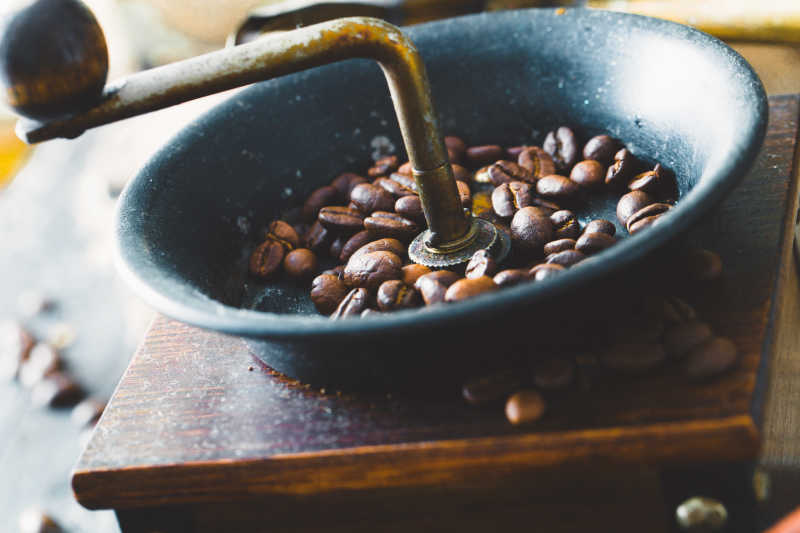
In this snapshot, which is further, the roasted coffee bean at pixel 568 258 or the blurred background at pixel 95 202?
the blurred background at pixel 95 202

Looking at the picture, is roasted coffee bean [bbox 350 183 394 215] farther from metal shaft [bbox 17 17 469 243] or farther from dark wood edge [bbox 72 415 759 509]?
dark wood edge [bbox 72 415 759 509]

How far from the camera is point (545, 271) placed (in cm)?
62

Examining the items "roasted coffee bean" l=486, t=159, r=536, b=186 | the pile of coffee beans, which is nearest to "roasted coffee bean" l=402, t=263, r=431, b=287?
the pile of coffee beans

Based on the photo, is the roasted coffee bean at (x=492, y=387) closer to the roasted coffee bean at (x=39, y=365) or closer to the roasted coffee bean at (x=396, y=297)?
the roasted coffee bean at (x=396, y=297)

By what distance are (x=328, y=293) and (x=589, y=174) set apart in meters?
0.34

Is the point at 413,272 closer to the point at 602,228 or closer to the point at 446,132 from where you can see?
the point at 602,228

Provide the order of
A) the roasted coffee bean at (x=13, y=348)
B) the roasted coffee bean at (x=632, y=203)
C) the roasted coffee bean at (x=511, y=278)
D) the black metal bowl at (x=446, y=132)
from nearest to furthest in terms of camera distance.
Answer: the black metal bowl at (x=446, y=132) → the roasted coffee bean at (x=511, y=278) → the roasted coffee bean at (x=632, y=203) → the roasted coffee bean at (x=13, y=348)

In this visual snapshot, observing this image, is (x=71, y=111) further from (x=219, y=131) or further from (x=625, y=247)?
(x=625, y=247)

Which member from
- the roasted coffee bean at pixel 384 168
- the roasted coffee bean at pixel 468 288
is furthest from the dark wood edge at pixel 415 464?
the roasted coffee bean at pixel 384 168

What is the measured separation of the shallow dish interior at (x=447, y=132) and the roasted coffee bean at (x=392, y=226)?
0.11 meters

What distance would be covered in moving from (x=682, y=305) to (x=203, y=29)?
93.9 inches

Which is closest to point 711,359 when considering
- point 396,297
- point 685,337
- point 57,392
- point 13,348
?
point 685,337

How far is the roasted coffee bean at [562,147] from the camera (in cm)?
88

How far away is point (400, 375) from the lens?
604mm
